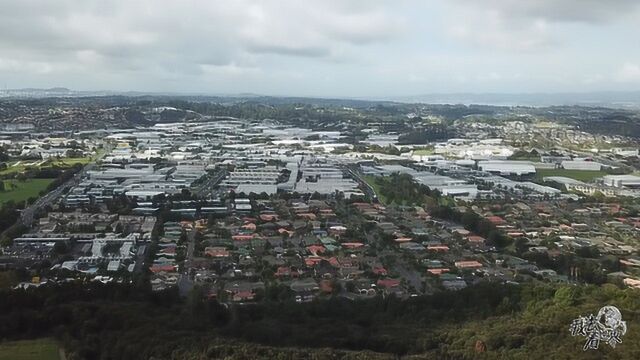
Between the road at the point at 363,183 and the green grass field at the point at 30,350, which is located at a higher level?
the green grass field at the point at 30,350

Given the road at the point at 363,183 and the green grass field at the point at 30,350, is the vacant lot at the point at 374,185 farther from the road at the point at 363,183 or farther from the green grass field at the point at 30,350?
the green grass field at the point at 30,350

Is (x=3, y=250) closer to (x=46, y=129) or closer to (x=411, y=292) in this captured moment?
(x=411, y=292)

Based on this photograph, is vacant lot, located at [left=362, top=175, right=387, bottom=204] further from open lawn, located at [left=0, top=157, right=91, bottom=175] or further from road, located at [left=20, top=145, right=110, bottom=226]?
open lawn, located at [left=0, top=157, right=91, bottom=175]

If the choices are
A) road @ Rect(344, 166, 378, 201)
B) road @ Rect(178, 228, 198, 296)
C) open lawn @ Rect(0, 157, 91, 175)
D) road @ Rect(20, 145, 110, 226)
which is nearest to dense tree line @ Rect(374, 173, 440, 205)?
road @ Rect(344, 166, 378, 201)

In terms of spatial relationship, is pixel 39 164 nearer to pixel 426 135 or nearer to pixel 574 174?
pixel 574 174

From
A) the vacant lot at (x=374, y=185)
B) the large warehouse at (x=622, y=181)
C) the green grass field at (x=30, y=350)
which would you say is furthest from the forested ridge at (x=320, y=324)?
the large warehouse at (x=622, y=181)

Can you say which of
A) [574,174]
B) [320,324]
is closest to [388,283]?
[320,324]
